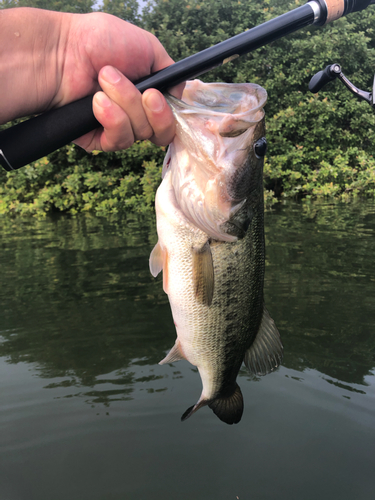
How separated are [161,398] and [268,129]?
13023 millimetres

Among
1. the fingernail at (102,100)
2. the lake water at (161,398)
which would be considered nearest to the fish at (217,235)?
the fingernail at (102,100)

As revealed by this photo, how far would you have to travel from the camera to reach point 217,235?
5.16ft

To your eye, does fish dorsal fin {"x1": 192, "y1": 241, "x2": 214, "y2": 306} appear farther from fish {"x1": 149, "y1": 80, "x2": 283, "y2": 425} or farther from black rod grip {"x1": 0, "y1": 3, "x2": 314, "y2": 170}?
black rod grip {"x1": 0, "y1": 3, "x2": 314, "y2": 170}

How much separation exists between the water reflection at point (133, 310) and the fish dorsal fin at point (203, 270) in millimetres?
1671

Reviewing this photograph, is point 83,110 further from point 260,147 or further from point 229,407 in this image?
point 229,407

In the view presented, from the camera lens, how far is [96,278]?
17.6 feet

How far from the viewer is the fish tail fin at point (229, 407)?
1.85 metres

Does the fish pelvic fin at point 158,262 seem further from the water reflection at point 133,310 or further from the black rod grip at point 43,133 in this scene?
the water reflection at point 133,310

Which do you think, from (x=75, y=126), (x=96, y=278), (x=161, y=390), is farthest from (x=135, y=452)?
(x=96, y=278)

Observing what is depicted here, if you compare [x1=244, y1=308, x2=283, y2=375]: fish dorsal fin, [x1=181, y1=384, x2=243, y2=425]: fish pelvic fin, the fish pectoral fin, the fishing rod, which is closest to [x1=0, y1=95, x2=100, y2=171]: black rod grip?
the fishing rod

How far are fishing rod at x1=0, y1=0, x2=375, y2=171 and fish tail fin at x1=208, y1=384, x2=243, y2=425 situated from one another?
132 cm

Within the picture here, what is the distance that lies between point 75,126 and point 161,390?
2223mm

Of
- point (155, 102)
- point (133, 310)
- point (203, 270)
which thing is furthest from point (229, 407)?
point (133, 310)

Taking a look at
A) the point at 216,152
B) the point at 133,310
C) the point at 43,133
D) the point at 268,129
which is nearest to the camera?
the point at 43,133
